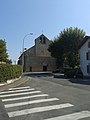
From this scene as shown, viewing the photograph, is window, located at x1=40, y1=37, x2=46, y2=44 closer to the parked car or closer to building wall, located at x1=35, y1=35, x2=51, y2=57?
building wall, located at x1=35, y1=35, x2=51, y2=57

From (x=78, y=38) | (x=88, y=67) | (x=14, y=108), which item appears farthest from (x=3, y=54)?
(x=14, y=108)

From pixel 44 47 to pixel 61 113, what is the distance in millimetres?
77871

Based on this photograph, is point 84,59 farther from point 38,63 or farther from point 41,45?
point 41,45

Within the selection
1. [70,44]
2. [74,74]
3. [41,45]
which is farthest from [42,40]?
[74,74]

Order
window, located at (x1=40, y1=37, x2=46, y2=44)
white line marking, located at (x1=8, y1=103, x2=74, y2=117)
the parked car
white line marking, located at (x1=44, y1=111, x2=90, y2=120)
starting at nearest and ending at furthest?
white line marking, located at (x1=44, y1=111, x2=90, y2=120), white line marking, located at (x1=8, y1=103, x2=74, y2=117), the parked car, window, located at (x1=40, y1=37, x2=46, y2=44)

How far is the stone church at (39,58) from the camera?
→ 84250 millimetres

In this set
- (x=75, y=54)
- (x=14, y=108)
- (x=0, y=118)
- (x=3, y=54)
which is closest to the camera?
(x=0, y=118)

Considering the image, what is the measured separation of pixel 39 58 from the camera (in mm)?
85750

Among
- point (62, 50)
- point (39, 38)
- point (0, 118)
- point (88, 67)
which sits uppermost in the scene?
point (39, 38)

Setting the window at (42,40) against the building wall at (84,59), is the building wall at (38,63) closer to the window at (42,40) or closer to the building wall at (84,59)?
the window at (42,40)

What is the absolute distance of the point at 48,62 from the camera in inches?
3383

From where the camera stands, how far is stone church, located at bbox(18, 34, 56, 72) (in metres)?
84.2

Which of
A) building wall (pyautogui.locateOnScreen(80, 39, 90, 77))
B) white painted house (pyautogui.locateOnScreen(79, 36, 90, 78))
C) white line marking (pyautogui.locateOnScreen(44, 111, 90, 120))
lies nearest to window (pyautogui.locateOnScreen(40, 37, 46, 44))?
white painted house (pyautogui.locateOnScreen(79, 36, 90, 78))

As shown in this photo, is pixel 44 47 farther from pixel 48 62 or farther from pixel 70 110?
pixel 70 110
